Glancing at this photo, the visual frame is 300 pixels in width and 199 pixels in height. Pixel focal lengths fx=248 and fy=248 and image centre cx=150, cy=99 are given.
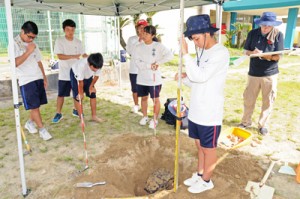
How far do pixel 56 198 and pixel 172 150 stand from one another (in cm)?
182

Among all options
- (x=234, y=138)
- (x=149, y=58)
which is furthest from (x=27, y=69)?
(x=234, y=138)

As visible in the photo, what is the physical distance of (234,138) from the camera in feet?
14.0

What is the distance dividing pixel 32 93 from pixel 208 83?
2.93 meters

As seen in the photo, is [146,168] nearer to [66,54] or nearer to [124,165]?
[124,165]

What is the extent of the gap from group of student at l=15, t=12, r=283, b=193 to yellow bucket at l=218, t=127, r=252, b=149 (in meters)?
0.40

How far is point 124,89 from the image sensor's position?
25.9ft

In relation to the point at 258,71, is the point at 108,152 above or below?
below

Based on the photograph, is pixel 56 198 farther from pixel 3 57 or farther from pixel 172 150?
pixel 3 57

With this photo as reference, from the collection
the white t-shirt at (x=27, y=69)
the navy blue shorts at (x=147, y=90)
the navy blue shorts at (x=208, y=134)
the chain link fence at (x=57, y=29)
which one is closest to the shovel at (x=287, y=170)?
the navy blue shorts at (x=208, y=134)

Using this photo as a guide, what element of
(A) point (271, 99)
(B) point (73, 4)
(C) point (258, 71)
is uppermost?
(B) point (73, 4)

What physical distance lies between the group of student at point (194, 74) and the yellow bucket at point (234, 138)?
40cm

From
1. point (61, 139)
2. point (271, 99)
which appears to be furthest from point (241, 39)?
point (61, 139)

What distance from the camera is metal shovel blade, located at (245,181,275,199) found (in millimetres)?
2762

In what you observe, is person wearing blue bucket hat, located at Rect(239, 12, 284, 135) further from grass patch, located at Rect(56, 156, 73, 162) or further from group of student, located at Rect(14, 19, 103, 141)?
grass patch, located at Rect(56, 156, 73, 162)
